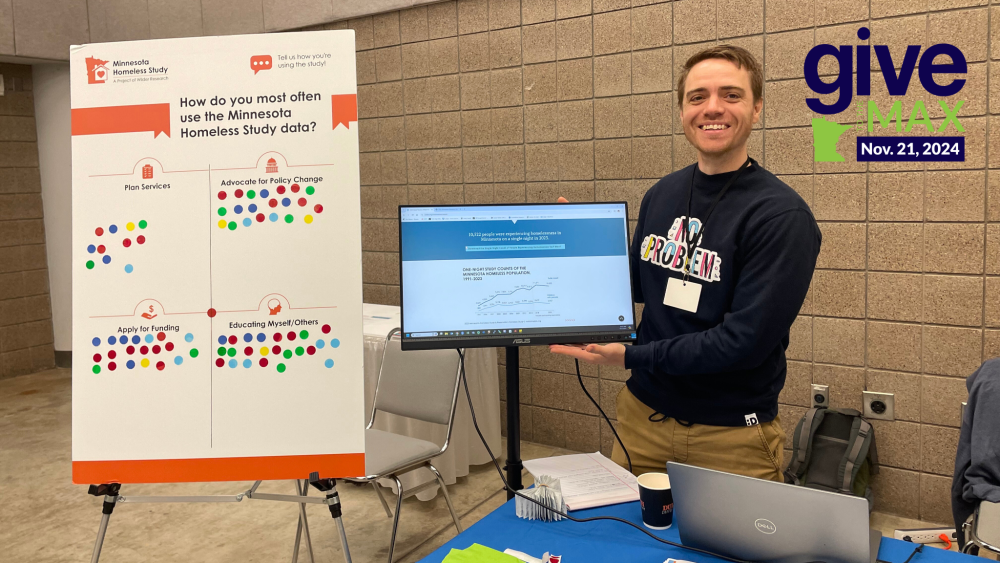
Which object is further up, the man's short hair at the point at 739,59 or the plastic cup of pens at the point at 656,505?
the man's short hair at the point at 739,59

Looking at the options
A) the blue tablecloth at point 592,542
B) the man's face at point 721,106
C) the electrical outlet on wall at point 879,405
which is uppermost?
the man's face at point 721,106

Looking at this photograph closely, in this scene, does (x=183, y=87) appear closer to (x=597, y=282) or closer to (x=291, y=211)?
(x=291, y=211)

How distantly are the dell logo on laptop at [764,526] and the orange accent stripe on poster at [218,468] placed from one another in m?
0.99

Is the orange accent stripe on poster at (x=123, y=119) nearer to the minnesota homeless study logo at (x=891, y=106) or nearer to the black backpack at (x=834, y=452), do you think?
the minnesota homeless study logo at (x=891, y=106)

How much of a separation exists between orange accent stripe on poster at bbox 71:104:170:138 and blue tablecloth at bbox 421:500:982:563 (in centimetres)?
122

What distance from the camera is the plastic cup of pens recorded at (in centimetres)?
134

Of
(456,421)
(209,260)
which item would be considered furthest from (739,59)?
(456,421)

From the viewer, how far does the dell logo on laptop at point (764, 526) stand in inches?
44.8

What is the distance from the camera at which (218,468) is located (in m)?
1.74

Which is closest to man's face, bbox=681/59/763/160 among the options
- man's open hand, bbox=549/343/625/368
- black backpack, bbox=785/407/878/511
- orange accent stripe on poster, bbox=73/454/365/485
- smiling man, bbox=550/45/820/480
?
smiling man, bbox=550/45/820/480

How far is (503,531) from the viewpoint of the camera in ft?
4.51

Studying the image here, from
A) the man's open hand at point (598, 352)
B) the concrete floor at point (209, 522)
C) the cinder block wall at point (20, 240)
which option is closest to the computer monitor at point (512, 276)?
the man's open hand at point (598, 352)

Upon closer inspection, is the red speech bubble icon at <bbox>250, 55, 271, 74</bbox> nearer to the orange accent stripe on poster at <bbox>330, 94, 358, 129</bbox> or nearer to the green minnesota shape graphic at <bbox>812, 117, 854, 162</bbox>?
the orange accent stripe on poster at <bbox>330, 94, 358, 129</bbox>

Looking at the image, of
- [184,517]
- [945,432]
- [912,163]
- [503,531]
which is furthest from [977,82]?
[184,517]
